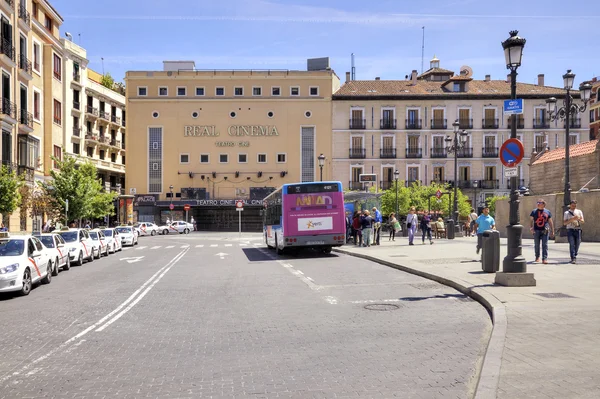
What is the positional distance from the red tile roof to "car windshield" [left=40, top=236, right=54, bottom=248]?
2378cm

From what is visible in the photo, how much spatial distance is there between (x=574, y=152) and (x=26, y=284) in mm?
26706

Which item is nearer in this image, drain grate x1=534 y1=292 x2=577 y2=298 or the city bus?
drain grate x1=534 y1=292 x2=577 y2=298

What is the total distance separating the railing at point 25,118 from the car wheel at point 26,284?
24160mm

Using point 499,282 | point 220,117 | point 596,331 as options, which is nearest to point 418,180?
point 220,117

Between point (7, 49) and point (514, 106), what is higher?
point (7, 49)

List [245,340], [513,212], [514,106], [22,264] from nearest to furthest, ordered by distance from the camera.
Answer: [245,340] < [514,106] < [513,212] < [22,264]

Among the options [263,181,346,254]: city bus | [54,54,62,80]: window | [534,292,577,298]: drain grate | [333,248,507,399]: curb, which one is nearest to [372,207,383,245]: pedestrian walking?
[263,181,346,254]: city bus

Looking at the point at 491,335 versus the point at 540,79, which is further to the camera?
the point at 540,79

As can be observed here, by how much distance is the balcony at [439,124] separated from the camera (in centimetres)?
6856

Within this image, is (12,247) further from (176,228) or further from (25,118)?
(176,228)

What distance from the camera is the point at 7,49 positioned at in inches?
1275

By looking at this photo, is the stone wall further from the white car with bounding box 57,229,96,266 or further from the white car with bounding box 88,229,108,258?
the white car with bounding box 88,229,108,258

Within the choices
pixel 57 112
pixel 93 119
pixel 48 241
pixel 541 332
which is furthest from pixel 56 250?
pixel 93 119

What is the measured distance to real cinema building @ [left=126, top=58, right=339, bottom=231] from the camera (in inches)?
2721
